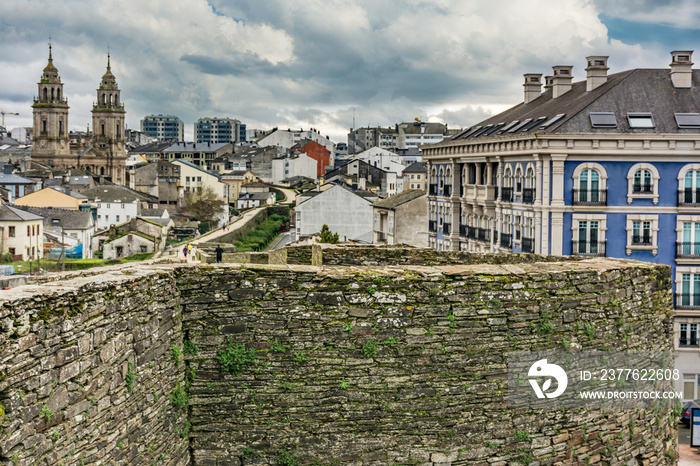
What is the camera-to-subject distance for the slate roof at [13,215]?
234ft

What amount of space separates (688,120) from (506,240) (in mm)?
9553

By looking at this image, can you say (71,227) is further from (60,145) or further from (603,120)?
(60,145)

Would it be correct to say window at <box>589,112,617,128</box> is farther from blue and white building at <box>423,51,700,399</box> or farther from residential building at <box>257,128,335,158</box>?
residential building at <box>257,128,335,158</box>

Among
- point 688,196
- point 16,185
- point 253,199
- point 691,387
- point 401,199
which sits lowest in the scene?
point 691,387

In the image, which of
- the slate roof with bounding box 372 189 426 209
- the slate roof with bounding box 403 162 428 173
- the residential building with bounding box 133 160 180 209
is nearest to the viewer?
the slate roof with bounding box 372 189 426 209

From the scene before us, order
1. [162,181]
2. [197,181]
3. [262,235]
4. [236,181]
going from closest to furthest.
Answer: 1. [262,235]
2. [197,181]
3. [162,181]
4. [236,181]

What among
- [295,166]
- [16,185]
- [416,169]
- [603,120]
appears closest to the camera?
[603,120]

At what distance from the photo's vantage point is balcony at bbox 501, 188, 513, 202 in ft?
125

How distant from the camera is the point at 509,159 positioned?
125 feet

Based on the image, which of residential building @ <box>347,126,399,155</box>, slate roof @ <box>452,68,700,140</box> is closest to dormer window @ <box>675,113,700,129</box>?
slate roof @ <box>452,68,700,140</box>

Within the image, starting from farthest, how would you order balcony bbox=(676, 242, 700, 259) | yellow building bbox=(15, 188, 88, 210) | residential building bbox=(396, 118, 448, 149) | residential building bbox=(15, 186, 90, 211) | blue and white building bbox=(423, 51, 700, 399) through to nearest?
1. residential building bbox=(396, 118, 448, 149)
2. yellow building bbox=(15, 188, 88, 210)
3. residential building bbox=(15, 186, 90, 211)
4. balcony bbox=(676, 242, 700, 259)
5. blue and white building bbox=(423, 51, 700, 399)

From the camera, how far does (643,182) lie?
33844mm

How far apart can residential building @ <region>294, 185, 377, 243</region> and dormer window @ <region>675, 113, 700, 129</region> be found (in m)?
41.2

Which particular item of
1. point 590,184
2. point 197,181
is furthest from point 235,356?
point 197,181
